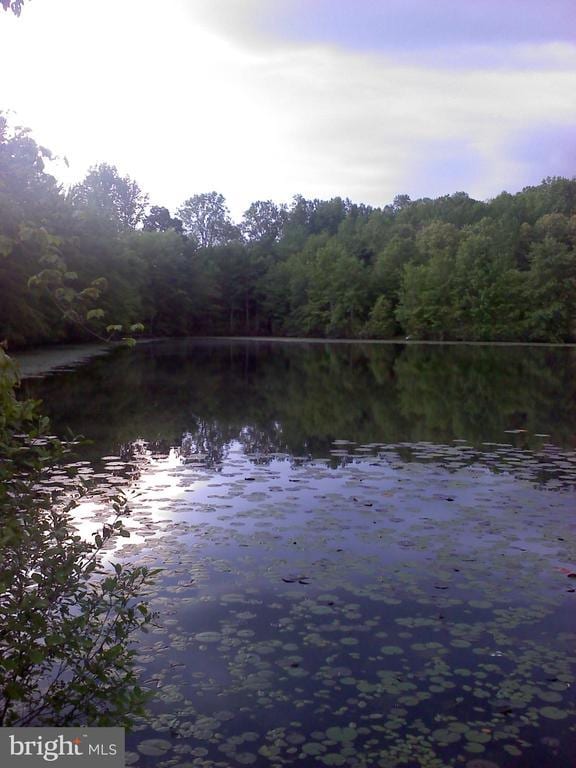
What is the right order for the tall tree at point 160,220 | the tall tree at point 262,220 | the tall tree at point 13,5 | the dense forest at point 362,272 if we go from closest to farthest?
the tall tree at point 13,5 < the dense forest at point 362,272 < the tall tree at point 160,220 < the tall tree at point 262,220

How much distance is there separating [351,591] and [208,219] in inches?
5040

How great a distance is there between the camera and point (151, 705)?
4.65 metres

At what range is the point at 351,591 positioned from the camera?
6.61 m

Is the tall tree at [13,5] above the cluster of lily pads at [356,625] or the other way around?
above

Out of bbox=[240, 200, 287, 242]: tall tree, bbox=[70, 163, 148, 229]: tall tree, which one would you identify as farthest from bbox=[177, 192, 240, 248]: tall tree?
bbox=[70, 163, 148, 229]: tall tree

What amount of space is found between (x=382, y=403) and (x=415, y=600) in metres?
15.1

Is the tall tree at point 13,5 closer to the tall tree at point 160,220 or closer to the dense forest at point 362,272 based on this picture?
the dense forest at point 362,272

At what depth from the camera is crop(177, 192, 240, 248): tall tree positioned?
128 metres

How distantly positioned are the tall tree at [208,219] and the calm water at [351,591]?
11474 centimetres

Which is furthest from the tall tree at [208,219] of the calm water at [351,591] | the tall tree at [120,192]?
the calm water at [351,591]

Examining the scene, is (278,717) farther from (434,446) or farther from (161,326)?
(161,326)

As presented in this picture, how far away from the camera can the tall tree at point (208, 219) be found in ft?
421

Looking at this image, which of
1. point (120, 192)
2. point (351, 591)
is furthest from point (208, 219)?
point (351, 591)

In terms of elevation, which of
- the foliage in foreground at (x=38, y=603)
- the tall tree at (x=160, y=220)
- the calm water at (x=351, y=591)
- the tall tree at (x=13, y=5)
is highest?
the tall tree at (x=160, y=220)
